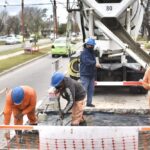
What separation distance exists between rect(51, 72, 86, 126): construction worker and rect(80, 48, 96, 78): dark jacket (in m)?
2.84

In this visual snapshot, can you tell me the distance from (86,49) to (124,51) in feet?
6.91

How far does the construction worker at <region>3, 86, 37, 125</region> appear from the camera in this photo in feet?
28.0

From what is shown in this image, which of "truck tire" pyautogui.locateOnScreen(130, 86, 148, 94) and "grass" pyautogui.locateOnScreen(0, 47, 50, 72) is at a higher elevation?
"truck tire" pyautogui.locateOnScreen(130, 86, 148, 94)

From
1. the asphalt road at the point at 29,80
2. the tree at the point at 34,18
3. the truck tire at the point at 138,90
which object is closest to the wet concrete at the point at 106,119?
the truck tire at the point at 138,90

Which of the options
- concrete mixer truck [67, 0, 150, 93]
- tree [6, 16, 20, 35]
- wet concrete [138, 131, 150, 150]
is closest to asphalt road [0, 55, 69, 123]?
concrete mixer truck [67, 0, 150, 93]

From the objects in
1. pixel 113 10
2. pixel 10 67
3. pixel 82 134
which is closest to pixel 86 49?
pixel 113 10

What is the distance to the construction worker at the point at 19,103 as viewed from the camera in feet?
28.0

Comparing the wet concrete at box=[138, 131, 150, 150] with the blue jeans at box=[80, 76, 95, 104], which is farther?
the blue jeans at box=[80, 76, 95, 104]

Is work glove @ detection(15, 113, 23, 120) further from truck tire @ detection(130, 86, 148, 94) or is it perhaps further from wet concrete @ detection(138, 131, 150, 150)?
truck tire @ detection(130, 86, 148, 94)

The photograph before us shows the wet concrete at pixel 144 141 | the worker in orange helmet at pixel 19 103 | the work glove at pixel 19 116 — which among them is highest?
the worker in orange helmet at pixel 19 103

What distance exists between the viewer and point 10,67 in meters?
27.9

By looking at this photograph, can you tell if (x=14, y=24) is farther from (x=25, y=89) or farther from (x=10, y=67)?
(x=25, y=89)

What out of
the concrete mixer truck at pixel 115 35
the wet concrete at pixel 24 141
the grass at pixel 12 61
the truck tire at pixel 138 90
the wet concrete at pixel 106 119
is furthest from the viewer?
the grass at pixel 12 61

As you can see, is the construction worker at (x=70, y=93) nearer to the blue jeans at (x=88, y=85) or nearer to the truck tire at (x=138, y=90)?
the blue jeans at (x=88, y=85)
